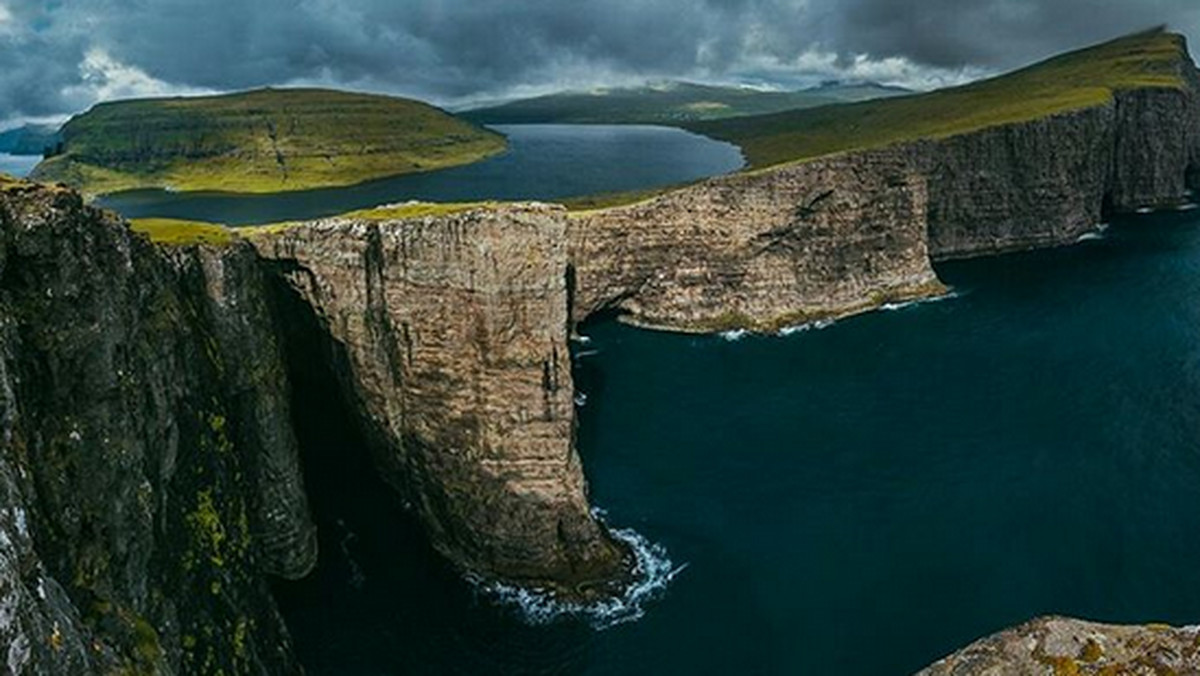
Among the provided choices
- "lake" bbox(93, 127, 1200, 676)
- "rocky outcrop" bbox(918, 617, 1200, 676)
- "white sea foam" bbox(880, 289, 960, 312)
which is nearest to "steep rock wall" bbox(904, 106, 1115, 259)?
"white sea foam" bbox(880, 289, 960, 312)

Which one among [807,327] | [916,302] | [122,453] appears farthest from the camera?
[916,302]

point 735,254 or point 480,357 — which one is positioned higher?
point 735,254

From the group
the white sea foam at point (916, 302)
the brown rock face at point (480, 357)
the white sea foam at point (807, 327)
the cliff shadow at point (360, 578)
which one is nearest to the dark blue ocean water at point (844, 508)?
the cliff shadow at point (360, 578)

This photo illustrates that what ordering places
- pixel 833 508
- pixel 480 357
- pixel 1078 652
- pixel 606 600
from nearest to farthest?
pixel 1078 652
pixel 606 600
pixel 480 357
pixel 833 508

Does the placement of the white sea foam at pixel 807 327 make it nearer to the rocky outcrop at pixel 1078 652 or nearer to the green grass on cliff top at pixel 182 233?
the green grass on cliff top at pixel 182 233

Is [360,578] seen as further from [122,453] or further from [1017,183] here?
[1017,183]

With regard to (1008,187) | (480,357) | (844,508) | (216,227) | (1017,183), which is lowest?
(844,508)

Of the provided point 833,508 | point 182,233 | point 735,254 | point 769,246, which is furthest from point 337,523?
point 769,246
